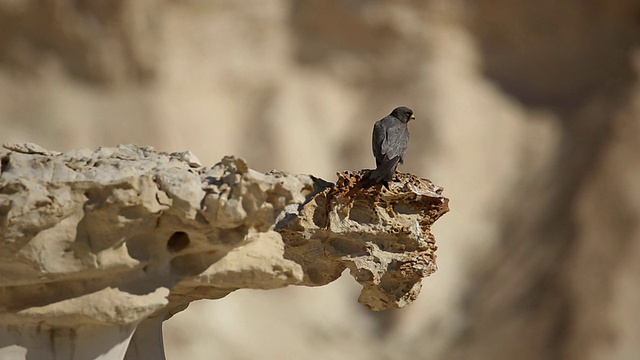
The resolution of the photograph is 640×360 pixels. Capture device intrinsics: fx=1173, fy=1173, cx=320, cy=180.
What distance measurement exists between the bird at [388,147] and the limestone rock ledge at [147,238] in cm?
5

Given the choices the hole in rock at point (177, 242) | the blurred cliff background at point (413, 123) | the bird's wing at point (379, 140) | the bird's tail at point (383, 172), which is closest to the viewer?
the hole in rock at point (177, 242)

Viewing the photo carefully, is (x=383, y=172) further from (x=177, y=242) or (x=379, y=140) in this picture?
(x=177, y=242)

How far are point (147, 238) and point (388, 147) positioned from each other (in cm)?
115

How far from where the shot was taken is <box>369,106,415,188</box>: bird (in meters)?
4.36

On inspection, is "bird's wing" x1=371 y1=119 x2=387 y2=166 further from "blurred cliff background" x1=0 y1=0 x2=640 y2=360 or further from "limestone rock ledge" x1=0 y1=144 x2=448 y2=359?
"blurred cliff background" x1=0 y1=0 x2=640 y2=360

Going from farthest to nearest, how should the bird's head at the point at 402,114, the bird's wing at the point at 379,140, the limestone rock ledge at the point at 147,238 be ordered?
the bird's head at the point at 402,114, the bird's wing at the point at 379,140, the limestone rock ledge at the point at 147,238

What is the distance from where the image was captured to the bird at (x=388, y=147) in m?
4.36

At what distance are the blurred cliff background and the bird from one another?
509 centimetres

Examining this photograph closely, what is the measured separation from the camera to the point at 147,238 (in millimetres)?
3867

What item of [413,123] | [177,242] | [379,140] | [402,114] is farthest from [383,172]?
[413,123]

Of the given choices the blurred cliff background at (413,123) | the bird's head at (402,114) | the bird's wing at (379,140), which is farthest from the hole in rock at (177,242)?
the blurred cliff background at (413,123)

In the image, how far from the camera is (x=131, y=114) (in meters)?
10.5

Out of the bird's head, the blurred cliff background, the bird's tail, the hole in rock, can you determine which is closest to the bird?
the bird's tail

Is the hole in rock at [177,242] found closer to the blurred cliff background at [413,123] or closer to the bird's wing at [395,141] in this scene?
the bird's wing at [395,141]
